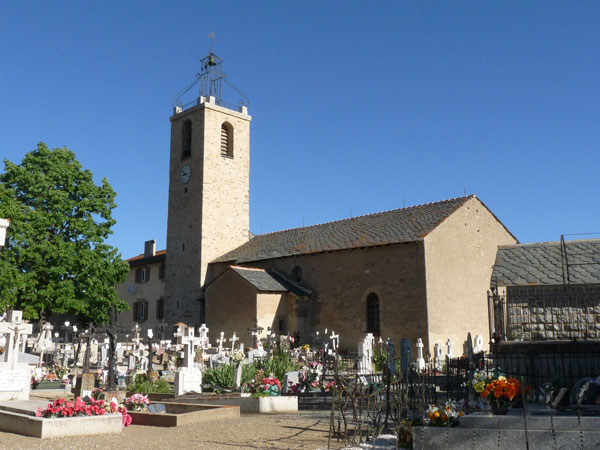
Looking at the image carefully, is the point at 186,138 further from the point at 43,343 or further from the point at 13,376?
the point at 13,376

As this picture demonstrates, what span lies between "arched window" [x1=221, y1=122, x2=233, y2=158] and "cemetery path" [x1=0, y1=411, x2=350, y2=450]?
89.4 ft

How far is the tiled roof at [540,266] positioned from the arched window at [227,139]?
75.0ft

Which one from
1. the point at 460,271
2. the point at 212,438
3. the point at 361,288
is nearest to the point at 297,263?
the point at 361,288

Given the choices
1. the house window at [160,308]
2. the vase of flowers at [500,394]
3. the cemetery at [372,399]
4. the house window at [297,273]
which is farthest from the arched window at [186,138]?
the vase of flowers at [500,394]

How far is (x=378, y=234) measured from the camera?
28.8m

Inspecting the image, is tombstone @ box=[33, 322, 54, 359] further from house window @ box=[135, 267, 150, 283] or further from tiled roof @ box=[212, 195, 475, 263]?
house window @ box=[135, 267, 150, 283]

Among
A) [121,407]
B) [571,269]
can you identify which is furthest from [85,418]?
[571,269]

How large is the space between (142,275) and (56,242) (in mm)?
13615

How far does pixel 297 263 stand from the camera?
102ft

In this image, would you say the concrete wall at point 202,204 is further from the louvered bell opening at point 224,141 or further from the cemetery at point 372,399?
the cemetery at point 372,399

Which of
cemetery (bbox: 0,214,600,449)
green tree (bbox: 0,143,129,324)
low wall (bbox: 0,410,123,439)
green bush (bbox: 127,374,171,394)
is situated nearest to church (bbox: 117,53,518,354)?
green tree (bbox: 0,143,129,324)

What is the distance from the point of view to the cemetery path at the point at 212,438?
8242 millimetres

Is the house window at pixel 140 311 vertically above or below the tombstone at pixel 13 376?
above

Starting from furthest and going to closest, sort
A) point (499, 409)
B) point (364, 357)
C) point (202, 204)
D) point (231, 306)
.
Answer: point (202, 204)
point (231, 306)
point (364, 357)
point (499, 409)
